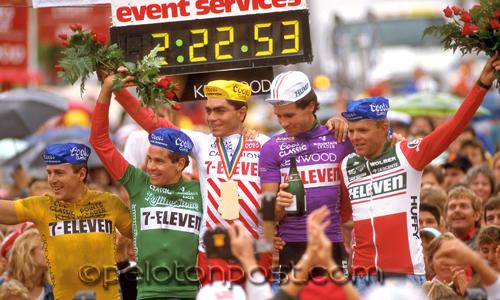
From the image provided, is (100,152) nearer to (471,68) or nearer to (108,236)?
(108,236)

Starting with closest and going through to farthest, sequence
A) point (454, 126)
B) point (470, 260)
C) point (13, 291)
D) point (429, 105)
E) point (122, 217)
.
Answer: point (470, 260), point (454, 126), point (122, 217), point (13, 291), point (429, 105)

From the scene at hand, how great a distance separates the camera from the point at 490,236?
21.6ft

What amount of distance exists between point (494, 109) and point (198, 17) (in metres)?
13.0

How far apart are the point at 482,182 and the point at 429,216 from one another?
209cm

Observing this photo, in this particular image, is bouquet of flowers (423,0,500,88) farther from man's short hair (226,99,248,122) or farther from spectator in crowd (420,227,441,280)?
spectator in crowd (420,227,441,280)

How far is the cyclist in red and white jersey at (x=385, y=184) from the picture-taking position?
5621 mm

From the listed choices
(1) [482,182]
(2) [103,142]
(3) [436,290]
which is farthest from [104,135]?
(1) [482,182]

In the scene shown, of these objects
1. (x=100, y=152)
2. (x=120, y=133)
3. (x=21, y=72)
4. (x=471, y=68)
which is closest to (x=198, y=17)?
(x=100, y=152)

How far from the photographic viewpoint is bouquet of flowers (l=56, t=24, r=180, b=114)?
6180 mm

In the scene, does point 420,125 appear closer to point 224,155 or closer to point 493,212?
point 493,212

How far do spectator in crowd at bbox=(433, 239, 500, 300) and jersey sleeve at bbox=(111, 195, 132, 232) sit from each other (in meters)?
3.07

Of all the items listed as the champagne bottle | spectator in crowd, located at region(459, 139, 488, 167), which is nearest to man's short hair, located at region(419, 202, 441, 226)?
the champagne bottle

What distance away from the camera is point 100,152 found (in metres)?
6.25

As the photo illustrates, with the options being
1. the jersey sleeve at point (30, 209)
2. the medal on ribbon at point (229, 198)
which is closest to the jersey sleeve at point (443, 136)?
the medal on ribbon at point (229, 198)
